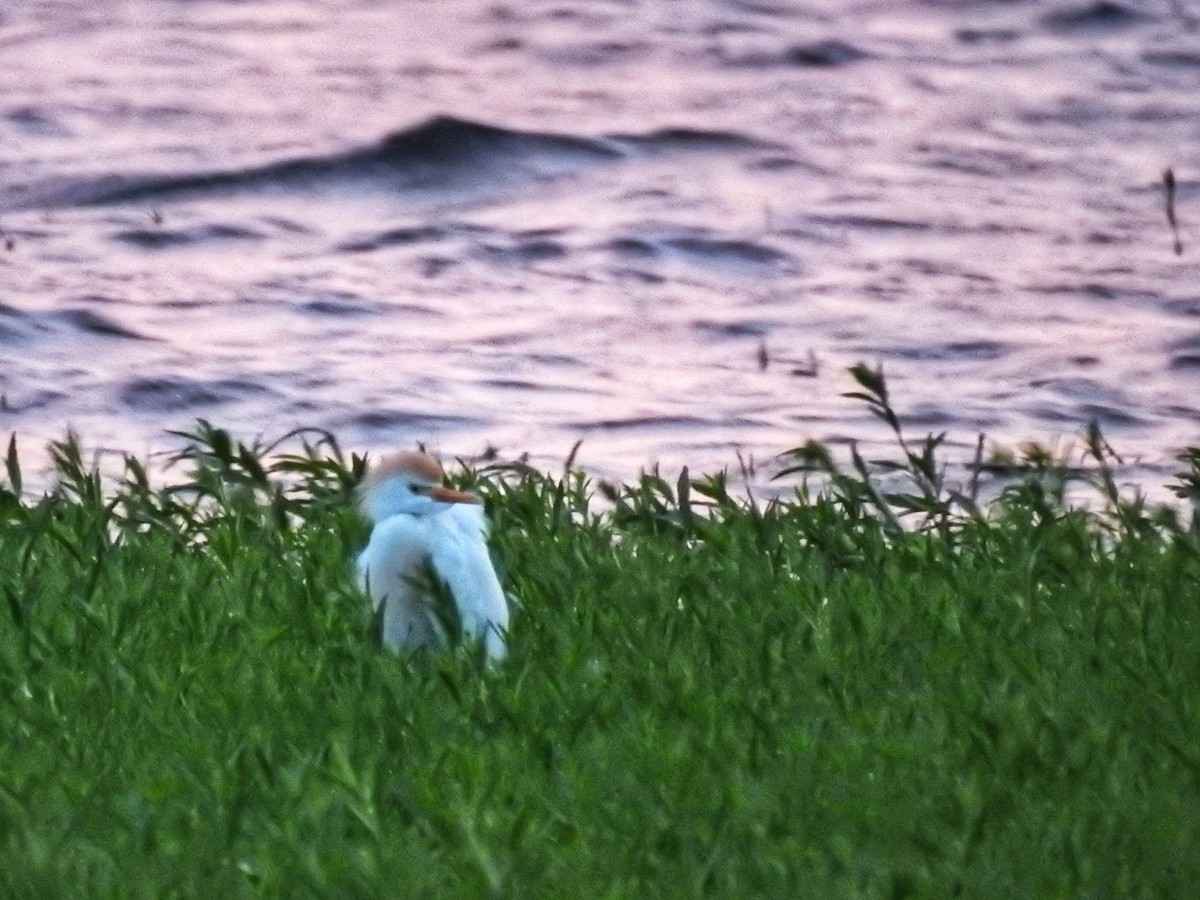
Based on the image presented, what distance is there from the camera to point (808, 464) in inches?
281

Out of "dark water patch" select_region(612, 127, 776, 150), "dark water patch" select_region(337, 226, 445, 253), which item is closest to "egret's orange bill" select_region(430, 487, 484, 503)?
"dark water patch" select_region(337, 226, 445, 253)

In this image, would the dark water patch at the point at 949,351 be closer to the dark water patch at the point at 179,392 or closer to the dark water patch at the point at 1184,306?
the dark water patch at the point at 1184,306

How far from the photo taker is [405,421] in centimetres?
951

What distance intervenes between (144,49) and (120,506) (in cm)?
839

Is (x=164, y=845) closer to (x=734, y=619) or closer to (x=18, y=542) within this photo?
(x=734, y=619)

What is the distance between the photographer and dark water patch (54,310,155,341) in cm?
1073

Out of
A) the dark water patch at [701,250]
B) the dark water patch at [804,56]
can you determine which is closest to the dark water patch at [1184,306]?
the dark water patch at [701,250]

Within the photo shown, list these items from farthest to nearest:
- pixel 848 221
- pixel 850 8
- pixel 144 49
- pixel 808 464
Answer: pixel 850 8, pixel 144 49, pixel 848 221, pixel 808 464

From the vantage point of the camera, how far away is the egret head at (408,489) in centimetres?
542

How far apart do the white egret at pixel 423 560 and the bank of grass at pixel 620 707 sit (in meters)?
0.09

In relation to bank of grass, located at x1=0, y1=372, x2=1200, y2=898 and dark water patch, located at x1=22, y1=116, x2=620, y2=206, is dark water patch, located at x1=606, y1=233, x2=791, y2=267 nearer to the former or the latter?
dark water patch, located at x1=22, y1=116, x2=620, y2=206

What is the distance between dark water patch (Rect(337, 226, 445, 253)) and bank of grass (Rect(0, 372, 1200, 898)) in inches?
215

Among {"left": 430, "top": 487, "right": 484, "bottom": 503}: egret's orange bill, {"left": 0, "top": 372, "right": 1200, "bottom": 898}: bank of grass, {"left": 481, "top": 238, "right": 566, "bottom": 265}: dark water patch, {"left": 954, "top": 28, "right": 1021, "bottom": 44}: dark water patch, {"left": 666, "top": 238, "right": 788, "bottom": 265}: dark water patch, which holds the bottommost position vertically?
{"left": 0, "top": 372, "right": 1200, "bottom": 898}: bank of grass

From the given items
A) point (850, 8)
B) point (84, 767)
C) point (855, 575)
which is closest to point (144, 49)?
point (850, 8)
